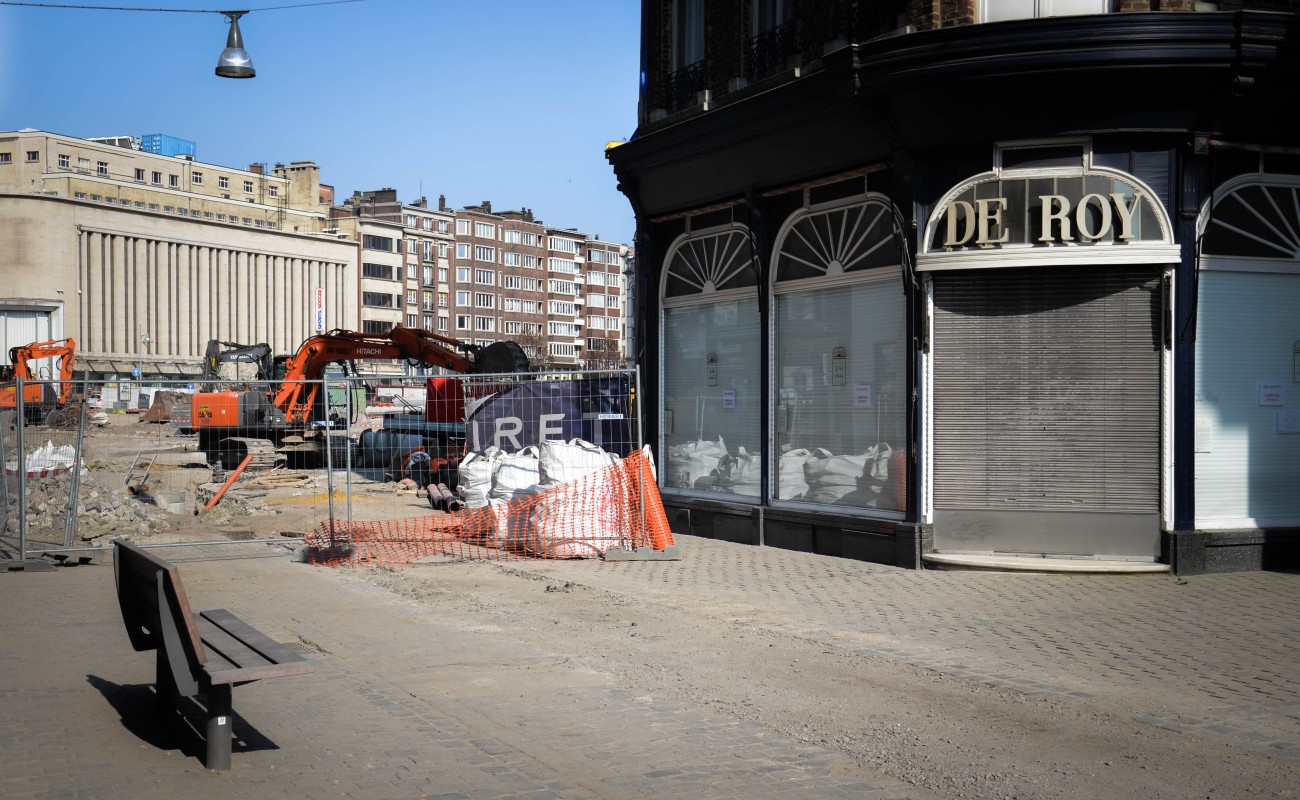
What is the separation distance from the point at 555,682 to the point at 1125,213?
25.2ft

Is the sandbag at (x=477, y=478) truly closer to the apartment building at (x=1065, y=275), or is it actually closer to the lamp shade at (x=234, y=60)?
the apartment building at (x=1065, y=275)

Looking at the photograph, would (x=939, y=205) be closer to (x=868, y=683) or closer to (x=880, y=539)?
(x=880, y=539)

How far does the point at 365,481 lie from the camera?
74.4 feet

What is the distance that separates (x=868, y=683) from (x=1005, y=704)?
0.86 m

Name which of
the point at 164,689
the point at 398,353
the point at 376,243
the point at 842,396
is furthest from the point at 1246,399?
the point at 376,243

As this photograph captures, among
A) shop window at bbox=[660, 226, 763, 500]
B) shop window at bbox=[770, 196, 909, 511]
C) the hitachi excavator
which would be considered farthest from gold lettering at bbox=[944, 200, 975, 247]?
the hitachi excavator

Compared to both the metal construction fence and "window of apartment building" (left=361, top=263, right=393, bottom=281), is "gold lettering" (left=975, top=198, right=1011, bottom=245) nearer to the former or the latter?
the metal construction fence

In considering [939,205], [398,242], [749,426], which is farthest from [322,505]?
[398,242]

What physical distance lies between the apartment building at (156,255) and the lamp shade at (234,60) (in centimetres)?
8434

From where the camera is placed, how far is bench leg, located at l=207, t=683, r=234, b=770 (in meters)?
5.78

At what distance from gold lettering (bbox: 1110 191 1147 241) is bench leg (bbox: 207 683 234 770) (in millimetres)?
9542

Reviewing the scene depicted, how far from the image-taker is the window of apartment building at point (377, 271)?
5143 inches

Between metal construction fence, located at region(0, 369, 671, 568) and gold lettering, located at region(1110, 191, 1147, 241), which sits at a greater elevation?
gold lettering, located at region(1110, 191, 1147, 241)

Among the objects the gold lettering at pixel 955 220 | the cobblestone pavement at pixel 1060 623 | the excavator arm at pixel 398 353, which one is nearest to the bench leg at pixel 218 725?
the cobblestone pavement at pixel 1060 623
